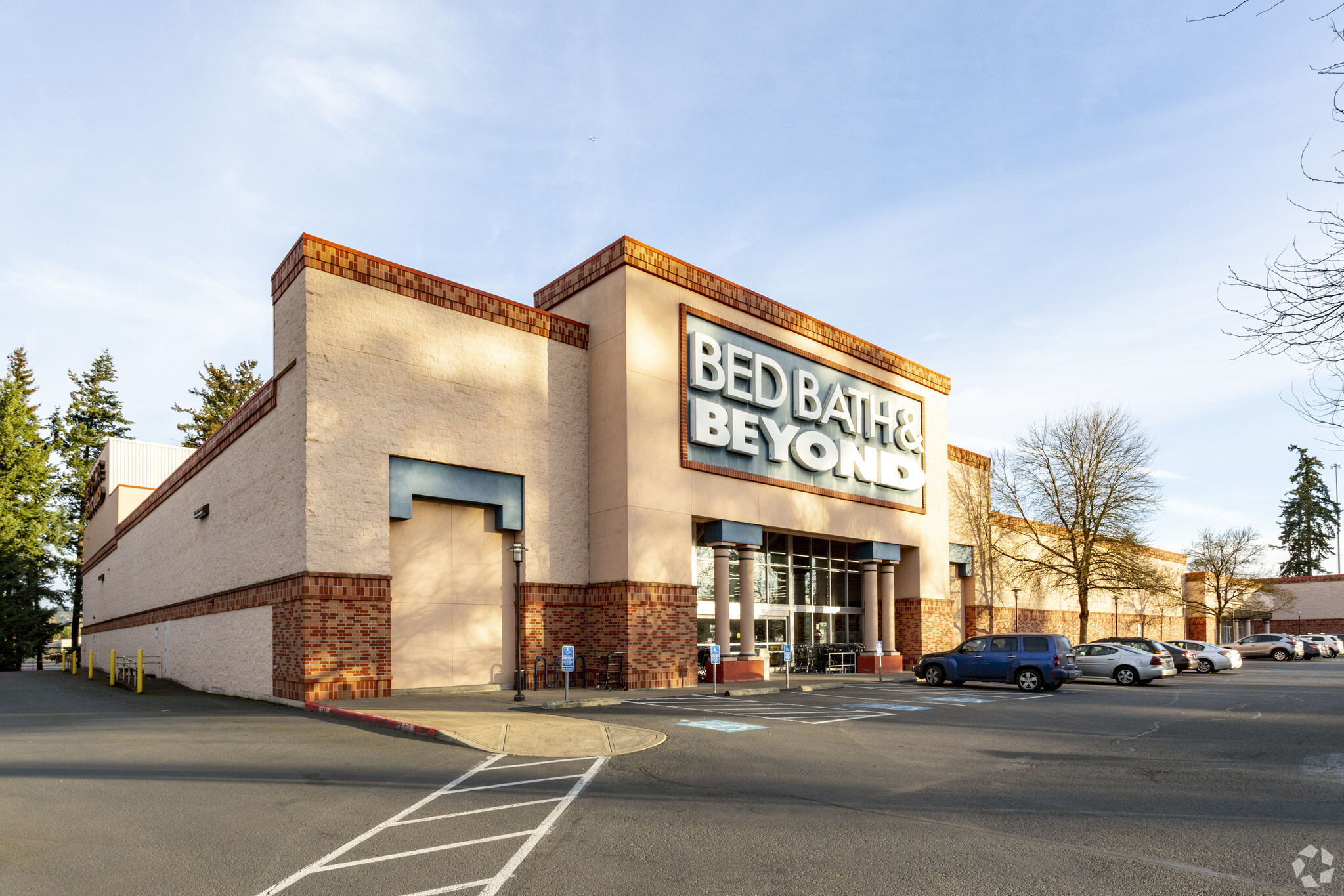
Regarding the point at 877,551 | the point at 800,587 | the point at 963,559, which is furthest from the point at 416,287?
the point at 963,559

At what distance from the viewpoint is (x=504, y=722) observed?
50.7 ft

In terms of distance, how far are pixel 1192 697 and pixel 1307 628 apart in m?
67.9

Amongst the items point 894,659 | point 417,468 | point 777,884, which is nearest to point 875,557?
point 894,659

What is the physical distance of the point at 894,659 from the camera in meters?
34.4

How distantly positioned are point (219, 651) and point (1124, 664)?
1075 inches

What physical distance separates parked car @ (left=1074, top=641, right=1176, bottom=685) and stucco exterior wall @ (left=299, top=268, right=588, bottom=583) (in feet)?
55.7

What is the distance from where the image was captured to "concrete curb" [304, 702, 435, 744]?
14.2 m

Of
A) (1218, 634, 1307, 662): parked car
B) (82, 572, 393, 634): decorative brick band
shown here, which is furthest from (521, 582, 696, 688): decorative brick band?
(1218, 634, 1307, 662): parked car

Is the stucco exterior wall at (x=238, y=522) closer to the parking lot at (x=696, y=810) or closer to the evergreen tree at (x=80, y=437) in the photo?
the parking lot at (x=696, y=810)

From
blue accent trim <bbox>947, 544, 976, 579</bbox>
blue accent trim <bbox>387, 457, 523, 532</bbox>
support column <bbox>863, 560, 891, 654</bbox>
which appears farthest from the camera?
blue accent trim <bbox>947, 544, 976, 579</bbox>

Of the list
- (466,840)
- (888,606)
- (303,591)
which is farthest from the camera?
(888,606)

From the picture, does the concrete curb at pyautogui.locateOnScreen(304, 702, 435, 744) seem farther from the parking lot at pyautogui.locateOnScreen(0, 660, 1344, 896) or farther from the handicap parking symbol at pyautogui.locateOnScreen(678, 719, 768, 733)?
the handicap parking symbol at pyautogui.locateOnScreen(678, 719, 768, 733)

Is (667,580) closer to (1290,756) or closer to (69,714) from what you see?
(69,714)

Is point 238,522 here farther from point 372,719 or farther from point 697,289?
point 697,289
